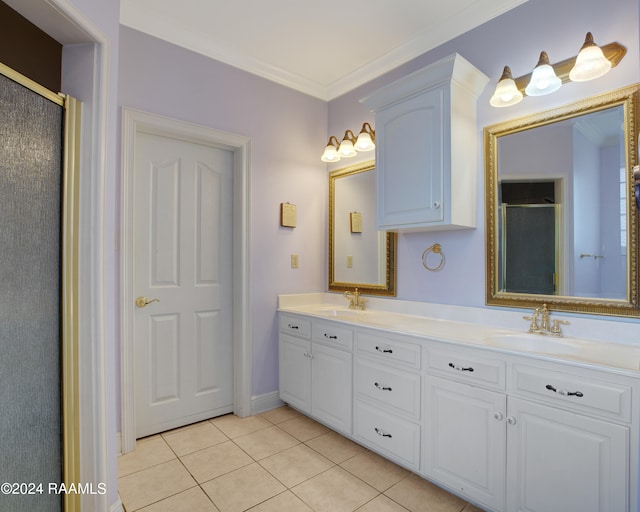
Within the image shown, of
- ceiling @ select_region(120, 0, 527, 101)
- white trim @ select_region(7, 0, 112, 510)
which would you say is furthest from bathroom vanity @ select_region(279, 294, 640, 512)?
ceiling @ select_region(120, 0, 527, 101)

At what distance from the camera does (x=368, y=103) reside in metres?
2.34

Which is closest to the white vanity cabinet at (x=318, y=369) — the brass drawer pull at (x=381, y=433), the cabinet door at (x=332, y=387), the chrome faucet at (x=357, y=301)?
the cabinet door at (x=332, y=387)

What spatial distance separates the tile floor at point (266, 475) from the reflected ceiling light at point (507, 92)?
201 cm

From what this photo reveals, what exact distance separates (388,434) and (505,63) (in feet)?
7.13

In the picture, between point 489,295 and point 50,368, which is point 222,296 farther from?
point 489,295

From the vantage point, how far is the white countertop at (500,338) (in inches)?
57.3

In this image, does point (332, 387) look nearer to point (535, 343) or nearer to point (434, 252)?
point (434, 252)

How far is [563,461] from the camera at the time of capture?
1360mm

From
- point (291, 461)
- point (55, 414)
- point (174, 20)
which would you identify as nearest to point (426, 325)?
point (291, 461)

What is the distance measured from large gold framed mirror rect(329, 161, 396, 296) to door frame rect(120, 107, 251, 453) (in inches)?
30.6

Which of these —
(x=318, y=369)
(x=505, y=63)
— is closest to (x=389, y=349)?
(x=318, y=369)

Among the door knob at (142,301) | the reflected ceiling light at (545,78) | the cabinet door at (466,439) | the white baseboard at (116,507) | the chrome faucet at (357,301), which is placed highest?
the reflected ceiling light at (545,78)

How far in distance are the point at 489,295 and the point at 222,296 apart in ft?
6.01

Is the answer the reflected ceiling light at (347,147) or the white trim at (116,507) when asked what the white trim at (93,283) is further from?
the reflected ceiling light at (347,147)
